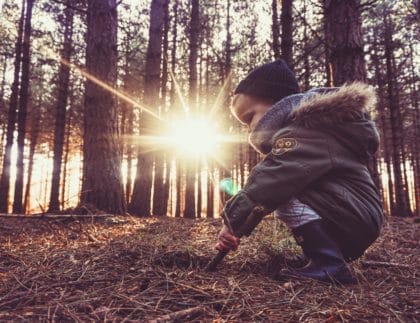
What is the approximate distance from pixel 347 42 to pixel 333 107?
3.05 m

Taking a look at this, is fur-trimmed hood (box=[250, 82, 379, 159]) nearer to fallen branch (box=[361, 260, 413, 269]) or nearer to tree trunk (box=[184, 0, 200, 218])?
fallen branch (box=[361, 260, 413, 269])

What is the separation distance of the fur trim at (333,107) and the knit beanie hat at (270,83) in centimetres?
33

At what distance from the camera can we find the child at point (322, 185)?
1.71 meters

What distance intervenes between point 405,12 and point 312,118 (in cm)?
1489

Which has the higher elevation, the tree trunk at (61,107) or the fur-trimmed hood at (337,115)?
the tree trunk at (61,107)

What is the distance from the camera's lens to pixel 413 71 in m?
17.5

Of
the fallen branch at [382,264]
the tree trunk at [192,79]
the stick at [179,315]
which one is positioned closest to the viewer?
the stick at [179,315]

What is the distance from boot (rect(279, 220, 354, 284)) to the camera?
168cm

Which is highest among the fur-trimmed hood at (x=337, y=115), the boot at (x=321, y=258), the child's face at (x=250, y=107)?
the child's face at (x=250, y=107)

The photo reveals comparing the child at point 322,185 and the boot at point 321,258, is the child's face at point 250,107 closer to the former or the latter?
the child at point 322,185

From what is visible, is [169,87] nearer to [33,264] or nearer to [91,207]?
[91,207]

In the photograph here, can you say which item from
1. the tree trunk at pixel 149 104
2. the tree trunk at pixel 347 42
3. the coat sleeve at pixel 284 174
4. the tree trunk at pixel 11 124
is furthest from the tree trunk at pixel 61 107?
the coat sleeve at pixel 284 174

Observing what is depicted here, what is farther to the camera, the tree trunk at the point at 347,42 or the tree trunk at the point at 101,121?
the tree trunk at the point at 101,121

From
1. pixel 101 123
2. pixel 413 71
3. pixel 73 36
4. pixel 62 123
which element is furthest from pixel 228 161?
pixel 101 123
